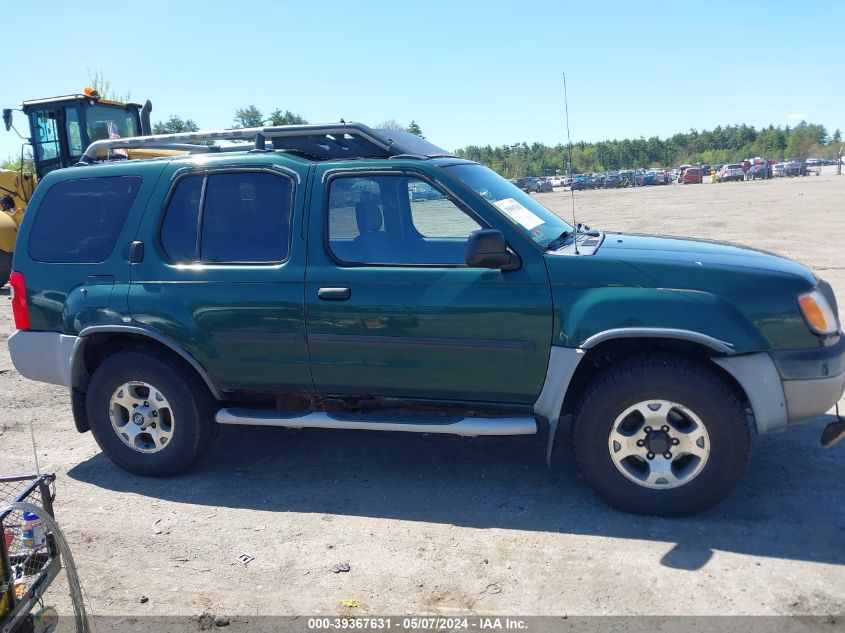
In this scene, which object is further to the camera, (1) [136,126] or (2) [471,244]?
(1) [136,126]

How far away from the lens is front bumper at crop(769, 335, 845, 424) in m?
3.88

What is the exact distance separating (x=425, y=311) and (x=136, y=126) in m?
11.5

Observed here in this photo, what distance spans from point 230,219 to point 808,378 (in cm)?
350

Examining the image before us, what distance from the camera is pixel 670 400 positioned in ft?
13.1

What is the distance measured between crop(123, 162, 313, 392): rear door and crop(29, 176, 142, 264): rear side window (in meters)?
0.25

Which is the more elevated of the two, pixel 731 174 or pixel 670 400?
pixel 731 174

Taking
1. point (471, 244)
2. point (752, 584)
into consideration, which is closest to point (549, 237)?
point (471, 244)

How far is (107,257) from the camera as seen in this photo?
4906mm

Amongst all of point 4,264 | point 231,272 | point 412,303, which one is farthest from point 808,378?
point 4,264

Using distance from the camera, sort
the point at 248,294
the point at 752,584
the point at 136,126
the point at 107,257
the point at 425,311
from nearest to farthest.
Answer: the point at 752,584, the point at 425,311, the point at 248,294, the point at 107,257, the point at 136,126

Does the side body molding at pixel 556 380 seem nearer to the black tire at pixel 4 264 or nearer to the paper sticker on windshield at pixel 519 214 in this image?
the paper sticker on windshield at pixel 519 214

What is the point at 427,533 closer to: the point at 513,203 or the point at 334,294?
the point at 334,294

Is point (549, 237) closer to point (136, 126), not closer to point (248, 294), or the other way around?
point (248, 294)

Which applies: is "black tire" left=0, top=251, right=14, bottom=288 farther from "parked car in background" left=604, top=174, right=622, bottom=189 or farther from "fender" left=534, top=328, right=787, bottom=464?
"parked car in background" left=604, top=174, right=622, bottom=189
